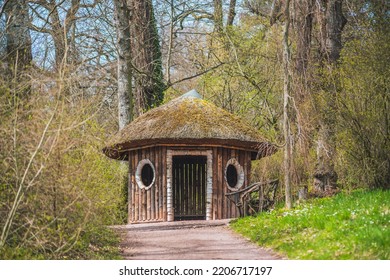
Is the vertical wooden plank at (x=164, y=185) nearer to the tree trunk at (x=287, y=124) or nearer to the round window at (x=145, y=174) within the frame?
the round window at (x=145, y=174)

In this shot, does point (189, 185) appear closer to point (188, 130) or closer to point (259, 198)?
point (188, 130)

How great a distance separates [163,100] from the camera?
61.3ft

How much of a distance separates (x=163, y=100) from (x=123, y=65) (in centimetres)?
246

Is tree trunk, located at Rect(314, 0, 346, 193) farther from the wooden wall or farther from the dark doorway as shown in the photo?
the dark doorway

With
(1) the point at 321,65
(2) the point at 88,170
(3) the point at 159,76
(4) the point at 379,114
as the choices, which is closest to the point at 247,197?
(4) the point at 379,114

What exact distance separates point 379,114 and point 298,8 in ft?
11.6

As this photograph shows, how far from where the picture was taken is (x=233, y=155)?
47.7ft

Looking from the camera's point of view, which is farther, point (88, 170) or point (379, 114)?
point (379, 114)

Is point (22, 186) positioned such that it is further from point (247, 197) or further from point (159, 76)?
point (159, 76)

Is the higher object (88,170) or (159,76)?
(159,76)

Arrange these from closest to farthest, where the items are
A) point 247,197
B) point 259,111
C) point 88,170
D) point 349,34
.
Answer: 1. point 88,170
2. point 247,197
3. point 349,34
4. point 259,111

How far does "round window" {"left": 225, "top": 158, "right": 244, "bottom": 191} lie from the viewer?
1453 centimetres

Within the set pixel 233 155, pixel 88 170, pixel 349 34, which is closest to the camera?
pixel 88 170

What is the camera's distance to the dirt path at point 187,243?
880 cm
